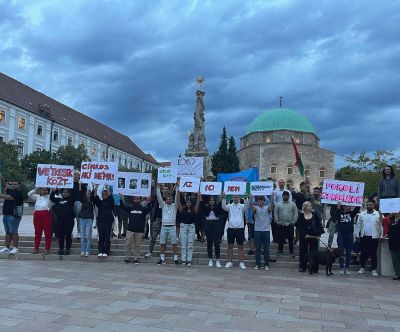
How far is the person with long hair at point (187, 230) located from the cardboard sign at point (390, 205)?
4932 mm

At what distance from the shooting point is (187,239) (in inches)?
464

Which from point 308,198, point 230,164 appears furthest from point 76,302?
point 230,164

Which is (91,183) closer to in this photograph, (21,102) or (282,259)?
(282,259)

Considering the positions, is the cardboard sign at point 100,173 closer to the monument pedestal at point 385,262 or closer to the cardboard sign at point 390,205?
the cardboard sign at point 390,205

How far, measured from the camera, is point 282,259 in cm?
1262

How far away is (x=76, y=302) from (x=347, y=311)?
4.60 metres

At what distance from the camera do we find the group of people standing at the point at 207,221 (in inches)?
457

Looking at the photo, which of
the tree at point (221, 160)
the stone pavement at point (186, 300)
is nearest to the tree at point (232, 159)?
the tree at point (221, 160)

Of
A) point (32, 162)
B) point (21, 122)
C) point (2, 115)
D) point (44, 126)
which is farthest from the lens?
point (44, 126)

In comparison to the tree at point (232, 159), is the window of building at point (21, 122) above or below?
above

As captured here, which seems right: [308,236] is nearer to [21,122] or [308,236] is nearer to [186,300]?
[186,300]

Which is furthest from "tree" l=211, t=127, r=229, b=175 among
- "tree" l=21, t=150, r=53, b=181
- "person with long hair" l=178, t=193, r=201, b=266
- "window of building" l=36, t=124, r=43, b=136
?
"person with long hair" l=178, t=193, r=201, b=266

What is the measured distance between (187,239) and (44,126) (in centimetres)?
6116

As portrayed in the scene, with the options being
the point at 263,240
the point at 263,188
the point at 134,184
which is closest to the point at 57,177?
the point at 134,184
